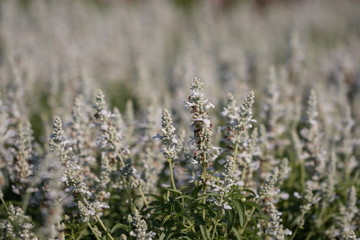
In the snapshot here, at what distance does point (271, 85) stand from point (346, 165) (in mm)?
2319

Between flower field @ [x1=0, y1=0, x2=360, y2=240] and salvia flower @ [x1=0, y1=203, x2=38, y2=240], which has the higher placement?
flower field @ [x1=0, y1=0, x2=360, y2=240]

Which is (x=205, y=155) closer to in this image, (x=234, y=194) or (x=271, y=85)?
(x=234, y=194)

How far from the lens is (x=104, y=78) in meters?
14.6

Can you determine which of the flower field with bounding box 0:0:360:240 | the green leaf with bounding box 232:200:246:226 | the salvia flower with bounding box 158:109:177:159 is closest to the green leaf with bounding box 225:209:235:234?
the flower field with bounding box 0:0:360:240

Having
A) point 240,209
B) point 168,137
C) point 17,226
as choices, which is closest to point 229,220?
point 240,209

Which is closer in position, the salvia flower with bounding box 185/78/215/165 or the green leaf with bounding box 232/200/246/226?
the green leaf with bounding box 232/200/246/226

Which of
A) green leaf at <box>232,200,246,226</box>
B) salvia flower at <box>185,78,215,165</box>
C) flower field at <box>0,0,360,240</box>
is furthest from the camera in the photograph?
flower field at <box>0,0,360,240</box>

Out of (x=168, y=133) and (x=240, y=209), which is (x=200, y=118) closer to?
(x=168, y=133)

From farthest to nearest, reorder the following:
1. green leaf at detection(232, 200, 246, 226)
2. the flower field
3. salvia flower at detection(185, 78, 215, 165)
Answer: the flower field, salvia flower at detection(185, 78, 215, 165), green leaf at detection(232, 200, 246, 226)

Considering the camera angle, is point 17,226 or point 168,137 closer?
point 17,226

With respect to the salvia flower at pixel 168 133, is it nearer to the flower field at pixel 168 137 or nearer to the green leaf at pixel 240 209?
the flower field at pixel 168 137

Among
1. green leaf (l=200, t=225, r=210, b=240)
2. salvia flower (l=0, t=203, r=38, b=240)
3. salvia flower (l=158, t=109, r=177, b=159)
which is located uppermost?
salvia flower (l=158, t=109, r=177, b=159)

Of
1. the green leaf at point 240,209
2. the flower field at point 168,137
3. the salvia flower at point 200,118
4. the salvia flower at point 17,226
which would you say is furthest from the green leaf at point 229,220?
the salvia flower at point 17,226

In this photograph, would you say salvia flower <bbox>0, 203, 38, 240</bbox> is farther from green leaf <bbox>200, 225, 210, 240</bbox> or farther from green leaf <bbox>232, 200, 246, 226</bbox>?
green leaf <bbox>232, 200, 246, 226</bbox>
